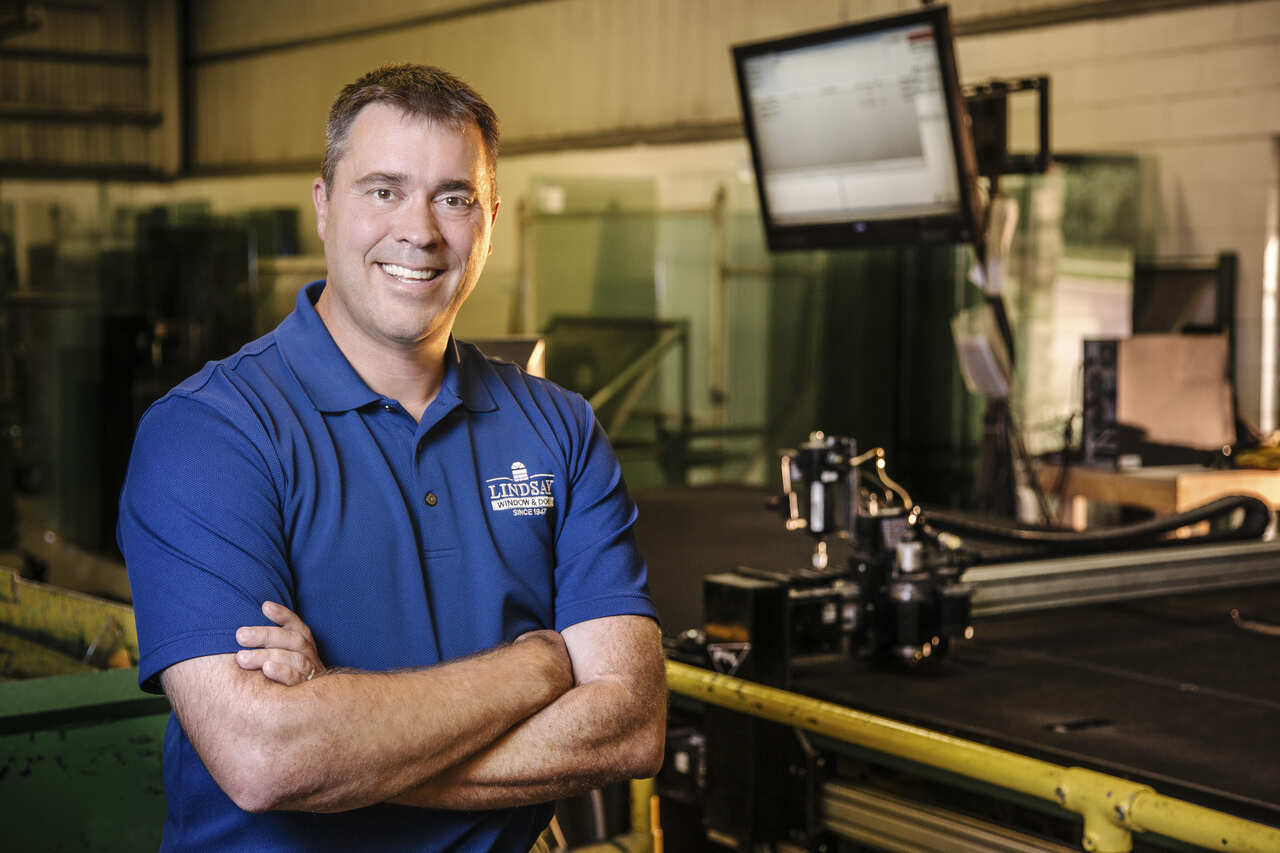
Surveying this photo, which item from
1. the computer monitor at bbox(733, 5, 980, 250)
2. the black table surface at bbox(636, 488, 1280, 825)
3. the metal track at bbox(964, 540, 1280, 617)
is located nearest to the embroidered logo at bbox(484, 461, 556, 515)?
the black table surface at bbox(636, 488, 1280, 825)

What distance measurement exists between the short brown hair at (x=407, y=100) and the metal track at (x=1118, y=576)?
158 cm

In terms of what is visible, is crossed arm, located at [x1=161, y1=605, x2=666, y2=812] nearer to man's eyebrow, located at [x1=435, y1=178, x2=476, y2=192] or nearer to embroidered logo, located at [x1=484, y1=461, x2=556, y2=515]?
embroidered logo, located at [x1=484, y1=461, x2=556, y2=515]

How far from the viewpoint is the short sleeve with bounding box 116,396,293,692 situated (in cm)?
122

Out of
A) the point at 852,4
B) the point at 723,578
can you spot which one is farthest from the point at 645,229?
the point at 723,578

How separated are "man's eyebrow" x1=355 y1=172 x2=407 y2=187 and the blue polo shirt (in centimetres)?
15

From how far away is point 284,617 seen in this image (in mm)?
1242

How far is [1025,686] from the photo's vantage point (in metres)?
2.23

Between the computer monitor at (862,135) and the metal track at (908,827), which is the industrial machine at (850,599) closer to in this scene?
the metal track at (908,827)

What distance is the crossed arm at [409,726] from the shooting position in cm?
120

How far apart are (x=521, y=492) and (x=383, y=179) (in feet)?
1.14

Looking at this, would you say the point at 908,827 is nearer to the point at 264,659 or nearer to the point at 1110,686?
the point at 1110,686

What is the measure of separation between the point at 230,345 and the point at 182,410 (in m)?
5.91

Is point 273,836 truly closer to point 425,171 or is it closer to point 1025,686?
point 425,171

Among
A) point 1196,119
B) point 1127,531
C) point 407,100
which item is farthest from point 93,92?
point 407,100
